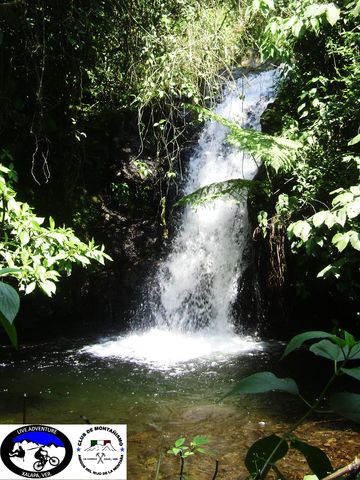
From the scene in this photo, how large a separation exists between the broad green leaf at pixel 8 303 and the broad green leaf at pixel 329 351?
0.57 meters

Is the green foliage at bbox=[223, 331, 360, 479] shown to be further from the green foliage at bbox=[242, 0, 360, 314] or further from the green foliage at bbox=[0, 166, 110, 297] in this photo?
the green foliage at bbox=[242, 0, 360, 314]

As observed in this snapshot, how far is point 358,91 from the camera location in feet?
15.7

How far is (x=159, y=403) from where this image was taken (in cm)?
423

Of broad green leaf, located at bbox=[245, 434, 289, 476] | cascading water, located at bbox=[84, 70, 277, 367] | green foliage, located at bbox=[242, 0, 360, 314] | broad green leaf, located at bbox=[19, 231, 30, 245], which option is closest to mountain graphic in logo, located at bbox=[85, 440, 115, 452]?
broad green leaf, located at bbox=[245, 434, 289, 476]

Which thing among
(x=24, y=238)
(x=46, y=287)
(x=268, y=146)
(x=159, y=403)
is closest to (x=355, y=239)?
(x=268, y=146)

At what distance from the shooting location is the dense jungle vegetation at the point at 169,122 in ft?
14.4

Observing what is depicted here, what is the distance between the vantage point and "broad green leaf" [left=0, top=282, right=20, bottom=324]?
806mm

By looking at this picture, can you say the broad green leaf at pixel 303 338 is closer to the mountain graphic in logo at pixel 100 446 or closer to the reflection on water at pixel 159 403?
the mountain graphic in logo at pixel 100 446

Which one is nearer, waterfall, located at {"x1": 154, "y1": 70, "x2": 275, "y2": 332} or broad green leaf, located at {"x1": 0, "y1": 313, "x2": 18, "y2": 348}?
broad green leaf, located at {"x1": 0, "y1": 313, "x2": 18, "y2": 348}

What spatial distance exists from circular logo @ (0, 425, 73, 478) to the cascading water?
17.2 feet

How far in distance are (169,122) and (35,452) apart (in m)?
5.12

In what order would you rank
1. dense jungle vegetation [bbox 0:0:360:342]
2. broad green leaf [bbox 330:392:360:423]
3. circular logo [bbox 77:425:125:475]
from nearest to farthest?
broad green leaf [bbox 330:392:360:423] → circular logo [bbox 77:425:125:475] → dense jungle vegetation [bbox 0:0:360:342]

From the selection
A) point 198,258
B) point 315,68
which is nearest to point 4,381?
point 198,258

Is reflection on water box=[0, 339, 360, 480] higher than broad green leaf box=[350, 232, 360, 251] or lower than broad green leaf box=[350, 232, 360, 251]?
lower
